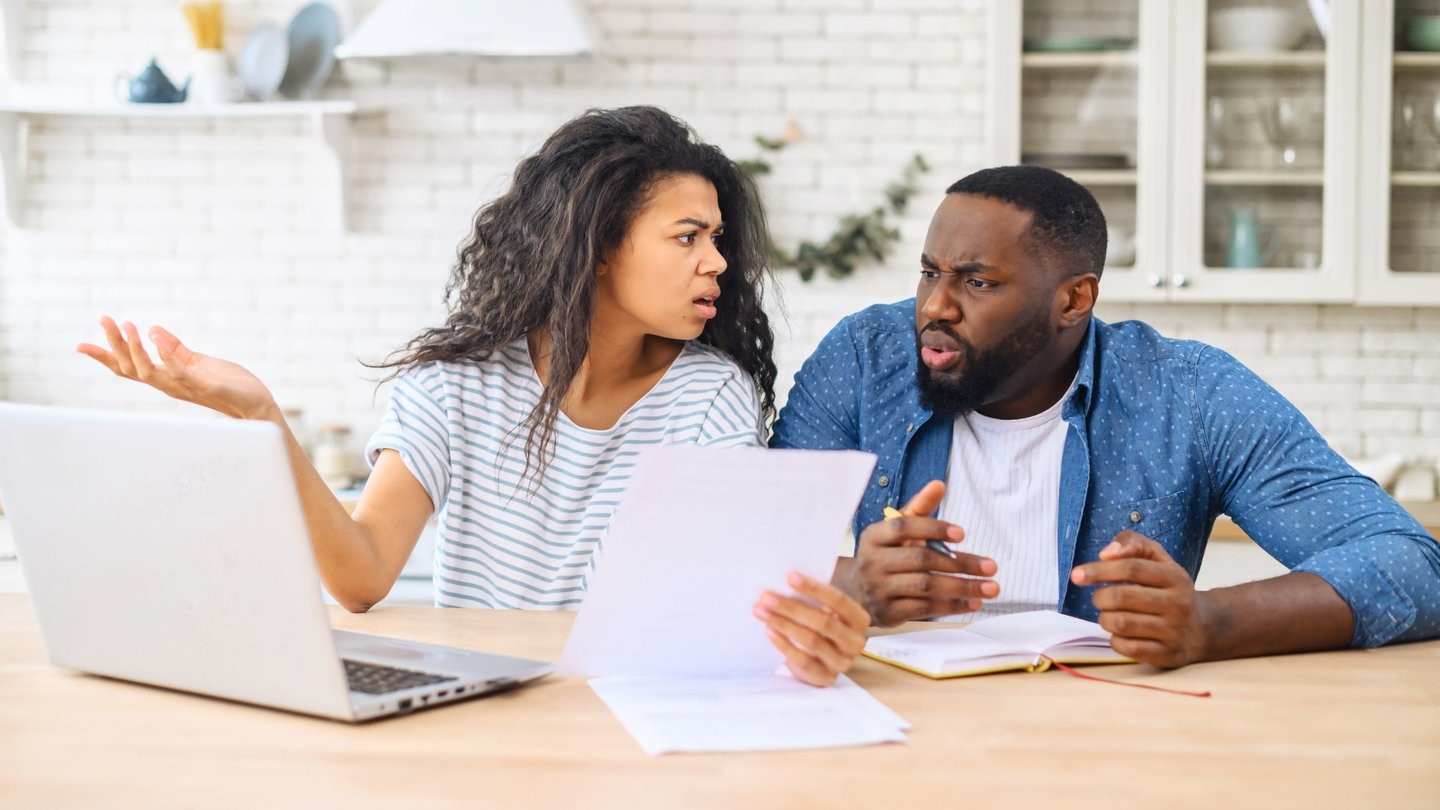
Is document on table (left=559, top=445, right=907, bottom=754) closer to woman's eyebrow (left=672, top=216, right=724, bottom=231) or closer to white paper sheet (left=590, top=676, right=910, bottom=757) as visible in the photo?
white paper sheet (left=590, top=676, right=910, bottom=757)

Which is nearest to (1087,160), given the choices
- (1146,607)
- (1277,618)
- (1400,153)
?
(1400,153)

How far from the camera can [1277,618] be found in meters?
1.42

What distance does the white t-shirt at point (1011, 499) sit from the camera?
190cm

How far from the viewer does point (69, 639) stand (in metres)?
1.26

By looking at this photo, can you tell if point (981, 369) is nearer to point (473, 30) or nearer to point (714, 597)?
point (714, 597)

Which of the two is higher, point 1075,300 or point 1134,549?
point 1075,300

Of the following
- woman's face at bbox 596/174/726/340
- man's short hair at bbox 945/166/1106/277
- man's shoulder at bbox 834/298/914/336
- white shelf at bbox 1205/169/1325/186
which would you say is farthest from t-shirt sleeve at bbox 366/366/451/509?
white shelf at bbox 1205/169/1325/186

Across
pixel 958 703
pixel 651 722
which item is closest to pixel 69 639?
pixel 651 722

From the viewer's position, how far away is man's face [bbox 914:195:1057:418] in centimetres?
188

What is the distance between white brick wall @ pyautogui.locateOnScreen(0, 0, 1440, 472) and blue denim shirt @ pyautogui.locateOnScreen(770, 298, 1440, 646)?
1620 mm

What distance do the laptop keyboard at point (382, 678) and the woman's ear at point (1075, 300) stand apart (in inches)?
44.3

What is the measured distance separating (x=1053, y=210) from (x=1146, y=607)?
2.55ft

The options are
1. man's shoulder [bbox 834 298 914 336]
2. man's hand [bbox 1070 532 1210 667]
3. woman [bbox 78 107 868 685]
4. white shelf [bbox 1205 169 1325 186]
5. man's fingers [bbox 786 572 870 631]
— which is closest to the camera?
man's fingers [bbox 786 572 870 631]

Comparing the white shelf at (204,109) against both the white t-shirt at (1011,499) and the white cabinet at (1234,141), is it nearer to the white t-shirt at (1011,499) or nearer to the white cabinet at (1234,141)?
the white cabinet at (1234,141)
